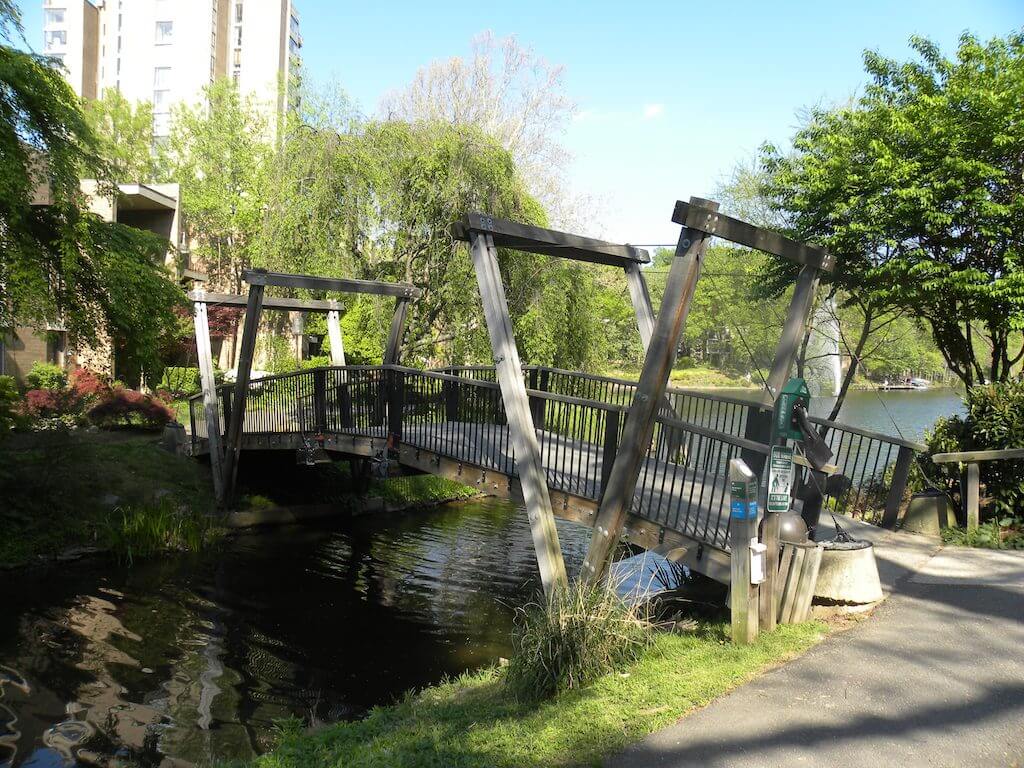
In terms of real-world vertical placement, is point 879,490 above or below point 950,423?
below

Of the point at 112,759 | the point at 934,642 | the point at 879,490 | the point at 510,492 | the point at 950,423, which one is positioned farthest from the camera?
the point at 879,490

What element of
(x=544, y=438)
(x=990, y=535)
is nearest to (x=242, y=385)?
(x=544, y=438)

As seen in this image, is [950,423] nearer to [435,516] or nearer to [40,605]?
[435,516]

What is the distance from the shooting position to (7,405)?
14.9 metres

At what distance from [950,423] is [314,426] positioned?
9.11 meters

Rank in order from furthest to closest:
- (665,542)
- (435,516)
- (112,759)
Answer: (435,516) < (665,542) < (112,759)

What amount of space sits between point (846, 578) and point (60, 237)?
1196 cm

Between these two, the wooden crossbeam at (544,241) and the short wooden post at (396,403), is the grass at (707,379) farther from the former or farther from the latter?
the wooden crossbeam at (544,241)

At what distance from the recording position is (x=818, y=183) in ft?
42.7

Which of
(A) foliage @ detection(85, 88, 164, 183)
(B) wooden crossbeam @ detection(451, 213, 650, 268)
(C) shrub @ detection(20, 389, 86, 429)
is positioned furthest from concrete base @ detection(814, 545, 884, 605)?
(A) foliage @ detection(85, 88, 164, 183)

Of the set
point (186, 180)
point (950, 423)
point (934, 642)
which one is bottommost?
point (934, 642)

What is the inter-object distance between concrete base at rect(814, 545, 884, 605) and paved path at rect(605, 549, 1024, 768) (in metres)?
0.18

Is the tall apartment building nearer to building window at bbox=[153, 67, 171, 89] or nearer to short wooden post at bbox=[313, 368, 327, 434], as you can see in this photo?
building window at bbox=[153, 67, 171, 89]

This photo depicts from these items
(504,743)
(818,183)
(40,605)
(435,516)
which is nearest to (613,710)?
(504,743)
